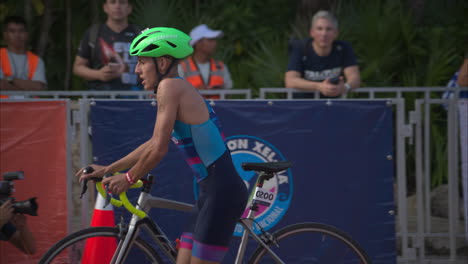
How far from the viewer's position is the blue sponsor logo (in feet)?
19.0

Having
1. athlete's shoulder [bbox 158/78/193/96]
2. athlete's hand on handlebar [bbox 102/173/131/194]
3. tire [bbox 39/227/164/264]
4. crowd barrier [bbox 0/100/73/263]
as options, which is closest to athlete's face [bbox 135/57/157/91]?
athlete's shoulder [bbox 158/78/193/96]

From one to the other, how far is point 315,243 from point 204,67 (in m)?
3.30

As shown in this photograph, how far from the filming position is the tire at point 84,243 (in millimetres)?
4477

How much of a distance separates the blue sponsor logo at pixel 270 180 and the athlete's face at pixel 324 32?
5.05 feet

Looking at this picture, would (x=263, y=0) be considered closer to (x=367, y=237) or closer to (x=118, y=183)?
(x=367, y=237)

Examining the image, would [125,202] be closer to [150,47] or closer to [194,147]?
[194,147]

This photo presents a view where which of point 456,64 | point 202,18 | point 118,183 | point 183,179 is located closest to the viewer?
point 118,183

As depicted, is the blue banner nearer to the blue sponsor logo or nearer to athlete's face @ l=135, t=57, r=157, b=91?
the blue sponsor logo

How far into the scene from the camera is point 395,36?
11.0m

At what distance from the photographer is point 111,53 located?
289 inches

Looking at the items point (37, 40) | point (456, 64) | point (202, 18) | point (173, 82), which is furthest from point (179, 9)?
point (173, 82)

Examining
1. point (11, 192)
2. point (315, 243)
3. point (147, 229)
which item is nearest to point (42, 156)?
point (11, 192)

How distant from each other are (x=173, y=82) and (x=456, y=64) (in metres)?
7.41

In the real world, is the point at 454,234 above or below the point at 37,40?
below
